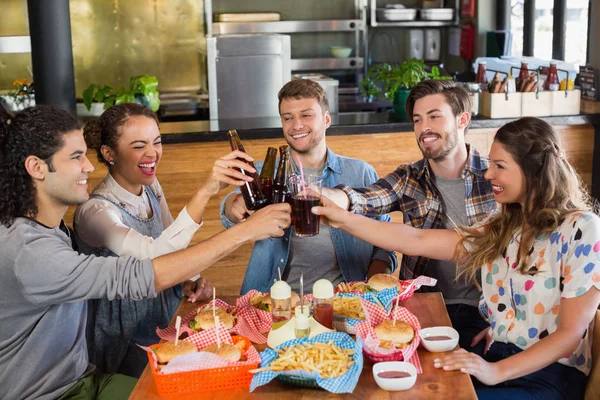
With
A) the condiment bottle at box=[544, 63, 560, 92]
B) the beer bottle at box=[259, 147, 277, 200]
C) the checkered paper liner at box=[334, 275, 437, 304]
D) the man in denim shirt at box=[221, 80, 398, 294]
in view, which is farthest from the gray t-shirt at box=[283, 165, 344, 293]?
the condiment bottle at box=[544, 63, 560, 92]

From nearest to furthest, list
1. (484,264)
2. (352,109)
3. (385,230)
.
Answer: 1. (484,264)
2. (385,230)
3. (352,109)

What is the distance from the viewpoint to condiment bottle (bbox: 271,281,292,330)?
88.1 inches

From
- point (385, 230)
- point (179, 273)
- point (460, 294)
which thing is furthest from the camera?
point (460, 294)

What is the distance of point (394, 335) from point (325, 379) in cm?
30

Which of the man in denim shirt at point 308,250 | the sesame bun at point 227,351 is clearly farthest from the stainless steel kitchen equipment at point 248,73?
the sesame bun at point 227,351

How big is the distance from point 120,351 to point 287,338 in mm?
916

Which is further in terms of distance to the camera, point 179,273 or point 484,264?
point 484,264

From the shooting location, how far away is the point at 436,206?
9.86 ft

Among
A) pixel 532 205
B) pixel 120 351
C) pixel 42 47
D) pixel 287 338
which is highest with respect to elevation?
pixel 42 47

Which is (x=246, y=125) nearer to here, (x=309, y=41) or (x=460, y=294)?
(x=460, y=294)

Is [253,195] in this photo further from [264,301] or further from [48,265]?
[48,265]

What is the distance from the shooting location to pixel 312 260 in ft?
10.2

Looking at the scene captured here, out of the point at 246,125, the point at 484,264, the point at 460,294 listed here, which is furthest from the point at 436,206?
the point at 246,125

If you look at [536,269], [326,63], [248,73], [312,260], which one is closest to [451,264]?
[312,260]
